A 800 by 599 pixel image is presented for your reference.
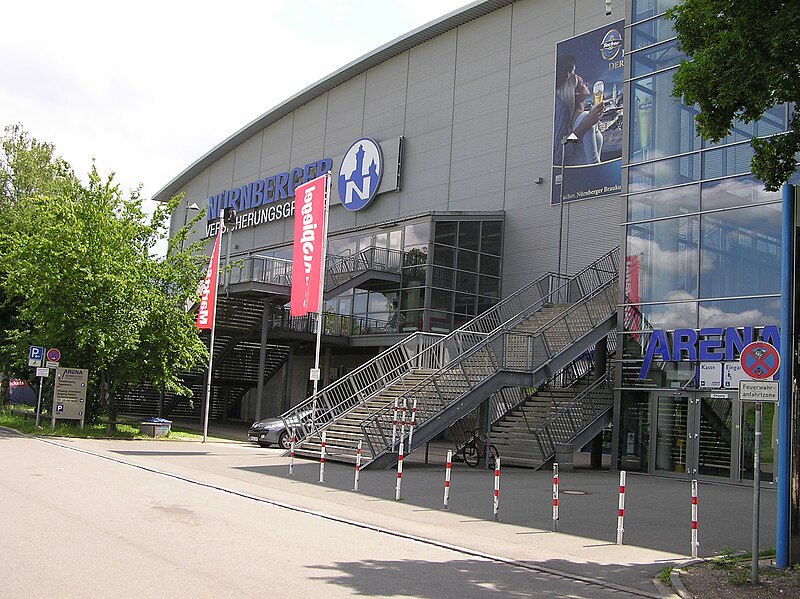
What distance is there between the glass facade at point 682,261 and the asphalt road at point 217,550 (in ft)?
33.6

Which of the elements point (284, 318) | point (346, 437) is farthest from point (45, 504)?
point (284, 318)

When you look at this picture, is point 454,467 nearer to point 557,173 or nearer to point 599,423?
point 599,423

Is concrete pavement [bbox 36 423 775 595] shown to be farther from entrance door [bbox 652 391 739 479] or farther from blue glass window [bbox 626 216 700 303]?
blue glass window [bbox 626 216 700 303]

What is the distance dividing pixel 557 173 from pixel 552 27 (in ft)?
21.2

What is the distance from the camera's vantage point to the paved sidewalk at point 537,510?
10.9 meters

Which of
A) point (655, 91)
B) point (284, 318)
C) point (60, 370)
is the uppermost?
point (655, 91)

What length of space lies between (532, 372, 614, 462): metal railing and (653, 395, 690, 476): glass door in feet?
6.68

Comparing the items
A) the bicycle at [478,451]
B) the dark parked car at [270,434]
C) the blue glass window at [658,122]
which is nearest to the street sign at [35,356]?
the dark parked car at [270,434]

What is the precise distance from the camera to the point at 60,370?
28.1m

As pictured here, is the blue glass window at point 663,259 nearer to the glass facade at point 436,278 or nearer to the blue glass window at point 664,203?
the blue glass window at point 664,203

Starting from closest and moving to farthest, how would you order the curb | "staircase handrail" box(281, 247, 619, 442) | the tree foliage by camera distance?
the curb
"staircase handrail" box(281, 247, 619, 442)
the tree foliage

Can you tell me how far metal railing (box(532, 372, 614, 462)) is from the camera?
75.5 ft

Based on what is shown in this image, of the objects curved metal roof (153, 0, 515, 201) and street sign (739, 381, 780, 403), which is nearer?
street sign (739, 381, 780, 403)

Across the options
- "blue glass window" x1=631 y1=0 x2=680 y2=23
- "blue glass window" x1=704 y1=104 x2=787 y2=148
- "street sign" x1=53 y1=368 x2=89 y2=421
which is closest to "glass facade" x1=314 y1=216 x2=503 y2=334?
"blue glass window" x1=631 y1=0 x2=680 y2=23
